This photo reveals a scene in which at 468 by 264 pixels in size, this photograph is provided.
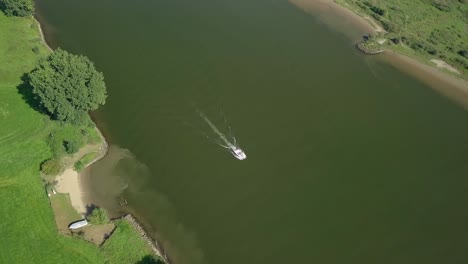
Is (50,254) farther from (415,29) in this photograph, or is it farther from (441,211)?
(415,29)

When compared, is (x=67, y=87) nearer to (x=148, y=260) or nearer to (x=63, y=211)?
(x=63, y=211)

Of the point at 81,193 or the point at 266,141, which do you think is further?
the point at 266,141

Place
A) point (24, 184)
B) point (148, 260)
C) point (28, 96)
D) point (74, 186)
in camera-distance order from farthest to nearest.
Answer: point (28, 96)
point (74, 186)
point (24, 184)
point (148, 260)

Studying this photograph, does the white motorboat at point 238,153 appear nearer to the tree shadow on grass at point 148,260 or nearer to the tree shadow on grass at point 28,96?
the tree shadow on grass at point 148,260

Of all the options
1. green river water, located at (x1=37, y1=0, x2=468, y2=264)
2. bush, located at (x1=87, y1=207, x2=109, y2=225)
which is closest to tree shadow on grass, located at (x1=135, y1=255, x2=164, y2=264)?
green river water, located at (x1=37, y1=0, x2=468, y2=264)

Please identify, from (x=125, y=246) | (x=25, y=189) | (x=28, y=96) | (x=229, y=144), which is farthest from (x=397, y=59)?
(x=25, y=189)

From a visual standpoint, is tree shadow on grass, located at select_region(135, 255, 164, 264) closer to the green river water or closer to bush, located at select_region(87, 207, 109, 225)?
the green river water

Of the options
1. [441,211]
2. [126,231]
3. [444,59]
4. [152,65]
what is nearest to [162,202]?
[126,231]
